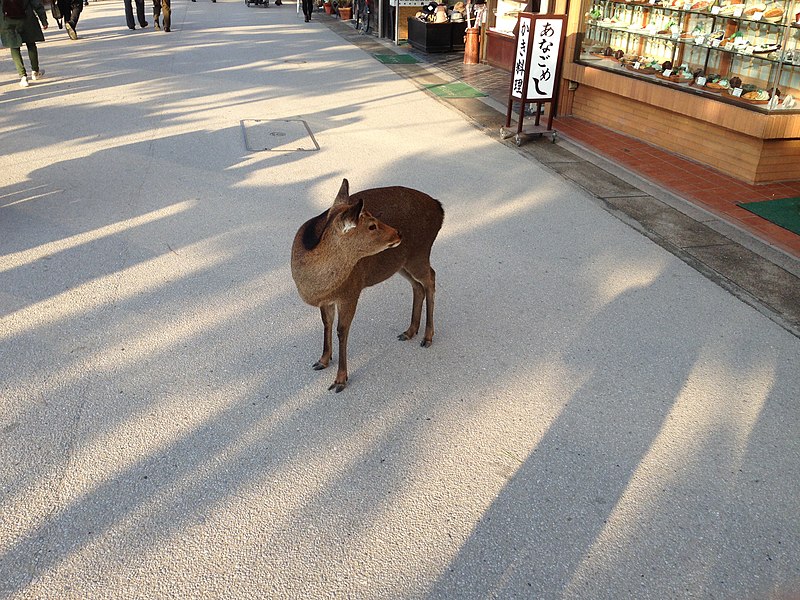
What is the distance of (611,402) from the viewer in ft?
13.8

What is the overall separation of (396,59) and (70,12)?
10487 mm

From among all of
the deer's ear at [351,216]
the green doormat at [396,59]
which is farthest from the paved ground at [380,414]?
the green doormat at [396,59]

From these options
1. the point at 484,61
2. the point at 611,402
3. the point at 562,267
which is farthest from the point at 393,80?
the point at 611,402

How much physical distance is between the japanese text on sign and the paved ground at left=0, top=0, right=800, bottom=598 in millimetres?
2815

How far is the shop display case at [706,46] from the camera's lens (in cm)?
784

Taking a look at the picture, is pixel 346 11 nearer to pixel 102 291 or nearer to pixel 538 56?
pixel 538 56

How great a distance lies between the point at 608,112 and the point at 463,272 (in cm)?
606

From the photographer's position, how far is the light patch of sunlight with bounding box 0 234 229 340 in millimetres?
4938

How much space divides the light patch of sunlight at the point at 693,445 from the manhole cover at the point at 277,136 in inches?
261

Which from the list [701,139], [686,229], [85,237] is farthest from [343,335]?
[701,139]

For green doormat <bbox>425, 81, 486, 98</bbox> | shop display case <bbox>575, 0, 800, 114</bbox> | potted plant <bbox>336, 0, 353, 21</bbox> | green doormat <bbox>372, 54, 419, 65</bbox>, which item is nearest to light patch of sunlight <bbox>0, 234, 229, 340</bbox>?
shop display case <bbox>575, 0, 800, 114</bbox>

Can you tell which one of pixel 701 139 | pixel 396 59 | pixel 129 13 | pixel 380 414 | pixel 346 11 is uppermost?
pixel 129 13

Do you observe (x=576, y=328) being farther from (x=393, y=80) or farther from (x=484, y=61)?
(x=484, y=61)

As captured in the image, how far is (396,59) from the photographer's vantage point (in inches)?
727
